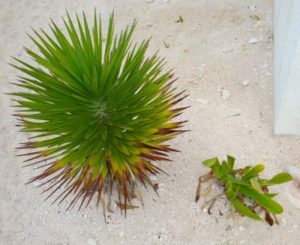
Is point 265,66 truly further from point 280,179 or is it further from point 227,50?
point 280,179

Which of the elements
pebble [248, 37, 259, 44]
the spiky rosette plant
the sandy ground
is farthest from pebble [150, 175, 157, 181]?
pebble [248, 37, 259, 44]

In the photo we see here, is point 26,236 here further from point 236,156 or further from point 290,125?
point 290,125

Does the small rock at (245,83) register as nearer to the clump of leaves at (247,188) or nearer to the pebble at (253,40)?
the pebble at (253,40)

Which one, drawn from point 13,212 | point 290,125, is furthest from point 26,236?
point 290,125

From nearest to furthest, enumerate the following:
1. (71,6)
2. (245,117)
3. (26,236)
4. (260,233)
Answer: (260,233), (26,236), (245,117), (71,6)

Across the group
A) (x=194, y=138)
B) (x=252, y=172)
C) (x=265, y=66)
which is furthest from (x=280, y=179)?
(x=265, y=66)
